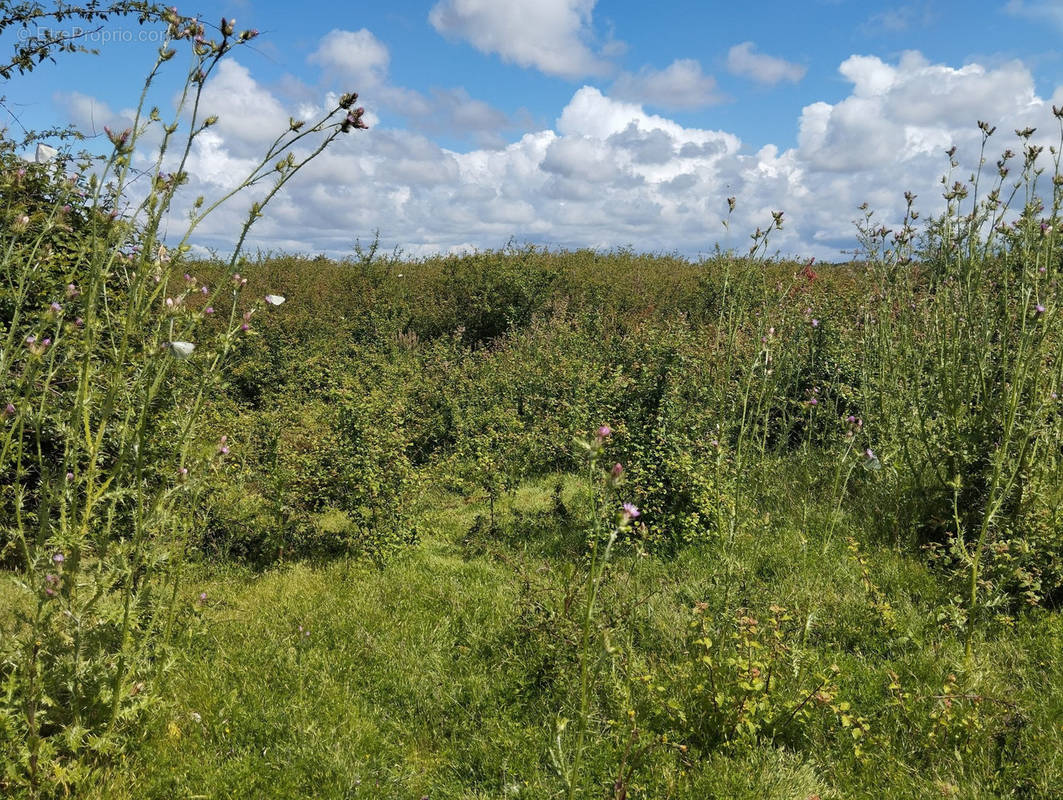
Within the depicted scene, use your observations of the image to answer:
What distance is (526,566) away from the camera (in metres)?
4.57

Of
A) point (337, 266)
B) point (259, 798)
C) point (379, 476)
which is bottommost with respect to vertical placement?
point (259, 798)

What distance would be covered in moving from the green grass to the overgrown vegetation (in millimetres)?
17

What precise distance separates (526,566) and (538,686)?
139 cm

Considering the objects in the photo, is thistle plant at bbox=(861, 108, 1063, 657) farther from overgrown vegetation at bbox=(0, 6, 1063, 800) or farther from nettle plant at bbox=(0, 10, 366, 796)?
nettle plant at bbox=(0, 10, 366, 796)

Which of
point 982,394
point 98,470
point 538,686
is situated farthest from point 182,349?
point 982,394

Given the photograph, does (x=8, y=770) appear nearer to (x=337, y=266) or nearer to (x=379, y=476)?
(x=379, y=476)

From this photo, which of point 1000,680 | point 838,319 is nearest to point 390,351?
point 838,319

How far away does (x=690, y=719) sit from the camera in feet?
9.37

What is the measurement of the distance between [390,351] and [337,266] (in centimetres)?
616

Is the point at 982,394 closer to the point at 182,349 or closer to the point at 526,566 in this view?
the point at 526,566

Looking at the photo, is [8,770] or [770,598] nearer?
[8,770]

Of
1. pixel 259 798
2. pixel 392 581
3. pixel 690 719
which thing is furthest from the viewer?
pixel 392 581

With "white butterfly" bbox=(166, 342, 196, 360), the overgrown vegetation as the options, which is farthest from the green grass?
"white butterfly" bbox=(166, 342, 196, 360)

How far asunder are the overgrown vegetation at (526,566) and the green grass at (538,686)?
0.05ft
